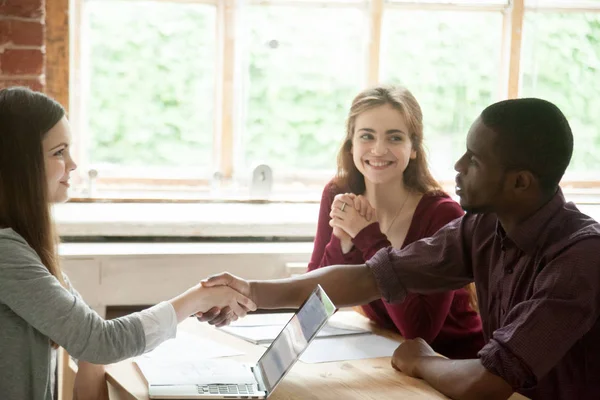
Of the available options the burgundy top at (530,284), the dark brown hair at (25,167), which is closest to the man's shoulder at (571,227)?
the burgundy top at (530,284)

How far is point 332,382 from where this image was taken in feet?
5.14

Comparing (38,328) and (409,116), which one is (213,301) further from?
(409,116)

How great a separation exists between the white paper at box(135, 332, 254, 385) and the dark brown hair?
11.5 inches

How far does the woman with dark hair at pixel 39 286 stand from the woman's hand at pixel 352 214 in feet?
2.09

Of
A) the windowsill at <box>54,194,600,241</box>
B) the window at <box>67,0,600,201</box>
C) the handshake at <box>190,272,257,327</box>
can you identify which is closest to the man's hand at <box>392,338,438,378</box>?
the handshake at <box>190,272,257,327</box>

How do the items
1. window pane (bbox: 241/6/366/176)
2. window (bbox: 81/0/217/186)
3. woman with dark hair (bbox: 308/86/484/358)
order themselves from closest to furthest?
woman with dark hair (bbox: 308/86/484/358) < window (bbox: 81/0/217/186) < window pane (bbox: 241/6/366/176)

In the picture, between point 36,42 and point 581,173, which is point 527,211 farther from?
point 581,173

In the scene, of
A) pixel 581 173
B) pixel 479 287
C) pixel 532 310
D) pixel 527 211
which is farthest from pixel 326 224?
pixel 581 173

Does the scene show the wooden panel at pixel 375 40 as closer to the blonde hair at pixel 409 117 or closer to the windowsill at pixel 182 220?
the windowsill at pixel 182 220

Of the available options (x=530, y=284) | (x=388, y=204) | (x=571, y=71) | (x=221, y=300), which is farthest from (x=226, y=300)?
(x=571, y=71)

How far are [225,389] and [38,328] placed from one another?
0.36 metres

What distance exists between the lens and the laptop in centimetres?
143

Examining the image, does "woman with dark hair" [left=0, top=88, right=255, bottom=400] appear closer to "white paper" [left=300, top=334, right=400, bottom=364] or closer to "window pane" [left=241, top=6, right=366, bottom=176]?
"white paper" [left=300, top=334, right=400, bottom=364]

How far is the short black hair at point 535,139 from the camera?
1524 mm
